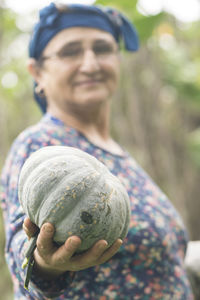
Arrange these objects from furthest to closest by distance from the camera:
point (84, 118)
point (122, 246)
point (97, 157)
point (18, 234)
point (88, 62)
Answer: point (84, 118)
point (88, 62)
point (97, 157)
point (122, 246)
point (18, 234)

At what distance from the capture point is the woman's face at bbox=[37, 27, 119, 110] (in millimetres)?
1652

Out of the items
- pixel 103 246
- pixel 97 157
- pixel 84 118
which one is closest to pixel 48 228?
pixel 103 246

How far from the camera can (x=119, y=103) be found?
5523 millimetres

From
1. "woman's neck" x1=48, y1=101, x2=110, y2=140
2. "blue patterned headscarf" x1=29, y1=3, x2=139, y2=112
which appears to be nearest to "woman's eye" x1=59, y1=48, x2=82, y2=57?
"blue patterned headscarf" x1=29, y1=3, x2=139, y2=112

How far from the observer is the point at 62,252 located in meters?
0.88

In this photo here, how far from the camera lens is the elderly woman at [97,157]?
3.85 feet

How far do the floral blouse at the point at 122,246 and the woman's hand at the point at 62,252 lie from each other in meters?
0.15

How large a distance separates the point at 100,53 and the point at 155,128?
4.05 m

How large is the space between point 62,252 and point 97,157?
70cm

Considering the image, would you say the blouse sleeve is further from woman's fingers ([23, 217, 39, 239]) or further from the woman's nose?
the woman's nose

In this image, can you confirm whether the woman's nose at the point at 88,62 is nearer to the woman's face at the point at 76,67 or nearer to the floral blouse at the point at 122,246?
the woman's face at the point at 76,67

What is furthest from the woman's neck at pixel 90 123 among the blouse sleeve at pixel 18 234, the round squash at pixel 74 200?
the round squash at pixel 74 200

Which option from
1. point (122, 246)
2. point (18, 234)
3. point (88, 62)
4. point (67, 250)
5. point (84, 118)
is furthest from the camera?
point (84, 118)

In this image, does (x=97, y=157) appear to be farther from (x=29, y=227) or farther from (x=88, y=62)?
(x=29, y=227)
